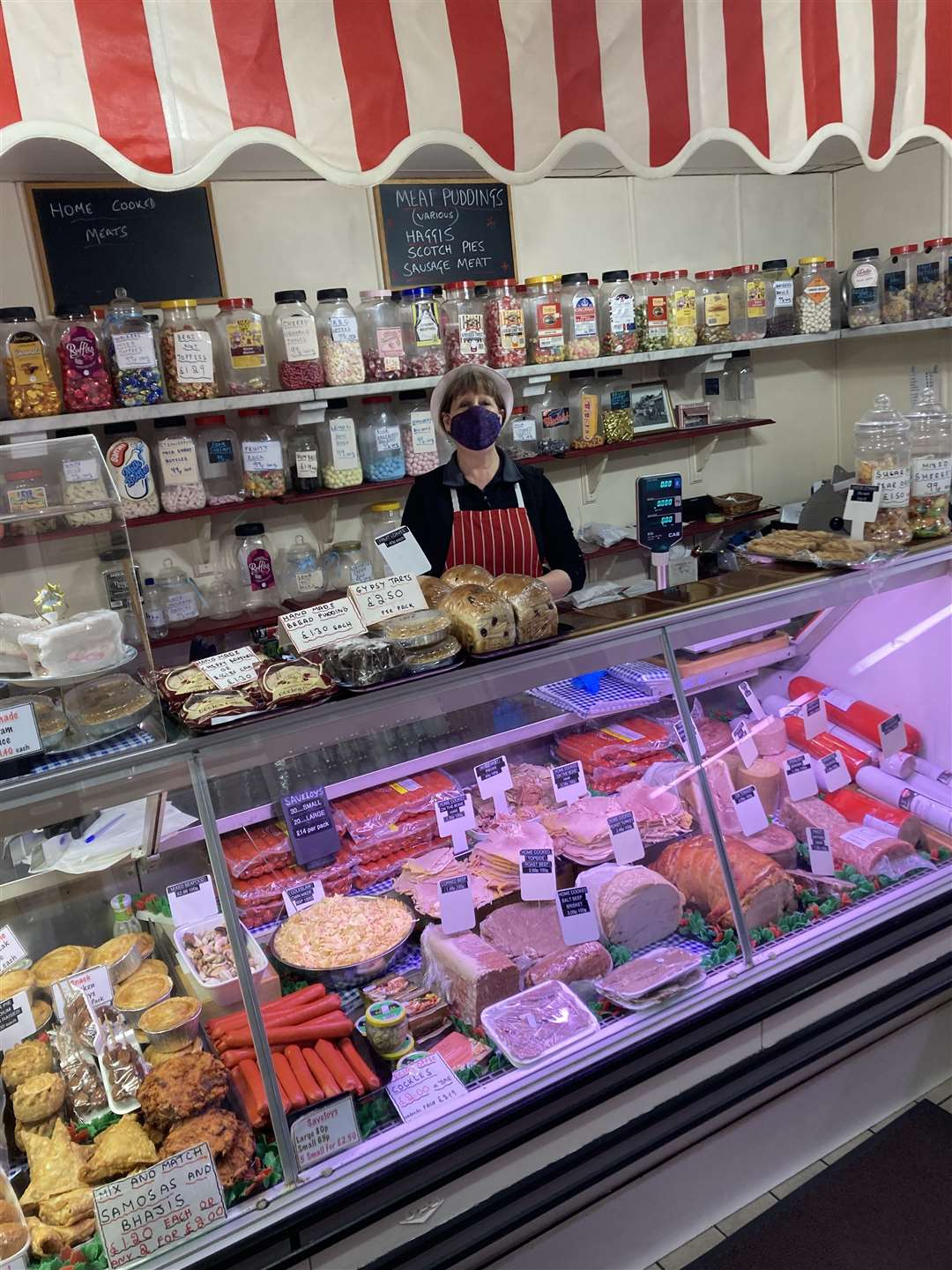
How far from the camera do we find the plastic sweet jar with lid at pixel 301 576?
13.5ft

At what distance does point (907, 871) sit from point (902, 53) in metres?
2.36

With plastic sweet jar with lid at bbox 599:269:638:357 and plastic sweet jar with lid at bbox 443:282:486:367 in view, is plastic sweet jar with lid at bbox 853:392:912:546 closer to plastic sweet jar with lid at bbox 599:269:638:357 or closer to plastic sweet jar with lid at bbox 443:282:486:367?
plastic sweet jar with lid at bbox 443:282:486:367

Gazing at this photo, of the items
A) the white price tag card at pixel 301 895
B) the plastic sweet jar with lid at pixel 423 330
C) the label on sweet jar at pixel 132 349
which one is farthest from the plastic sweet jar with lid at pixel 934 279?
the white price tag card at pixel 301 895

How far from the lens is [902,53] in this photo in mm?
2730

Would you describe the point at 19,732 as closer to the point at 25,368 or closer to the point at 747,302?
the point at 25,368

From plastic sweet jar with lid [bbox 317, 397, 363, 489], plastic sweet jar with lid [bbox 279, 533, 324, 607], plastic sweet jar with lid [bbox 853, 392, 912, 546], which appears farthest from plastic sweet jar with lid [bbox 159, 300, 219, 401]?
plastic sweet jar with lid [bbox 853, 392, 912, 546]

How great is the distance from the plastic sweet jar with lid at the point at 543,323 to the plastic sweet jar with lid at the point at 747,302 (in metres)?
1.14

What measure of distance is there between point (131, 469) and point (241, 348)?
0.63m

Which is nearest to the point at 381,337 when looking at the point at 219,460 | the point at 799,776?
the point at 219,460

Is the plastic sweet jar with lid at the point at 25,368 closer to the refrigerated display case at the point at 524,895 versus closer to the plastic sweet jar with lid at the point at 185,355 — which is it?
the plastic sweet jar with lid at the point at 185,355

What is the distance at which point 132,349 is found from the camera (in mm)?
3342

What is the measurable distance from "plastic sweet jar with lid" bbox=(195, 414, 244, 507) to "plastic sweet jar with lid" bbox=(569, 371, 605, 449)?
1645 millimetres

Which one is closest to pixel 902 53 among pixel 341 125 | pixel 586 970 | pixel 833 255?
pixel 341 125

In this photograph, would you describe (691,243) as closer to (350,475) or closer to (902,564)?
(350,475)
